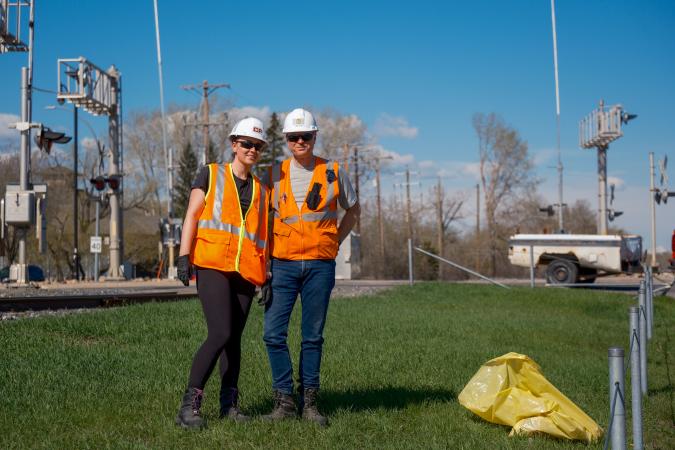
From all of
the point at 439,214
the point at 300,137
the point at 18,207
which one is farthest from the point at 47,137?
the point at 439,214

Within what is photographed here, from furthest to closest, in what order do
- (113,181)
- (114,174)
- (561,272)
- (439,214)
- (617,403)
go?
(439,214) < (114,174) < (113,181) < (561,272) < (617,403)

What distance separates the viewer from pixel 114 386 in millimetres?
7703


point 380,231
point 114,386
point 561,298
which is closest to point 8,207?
point 561,298

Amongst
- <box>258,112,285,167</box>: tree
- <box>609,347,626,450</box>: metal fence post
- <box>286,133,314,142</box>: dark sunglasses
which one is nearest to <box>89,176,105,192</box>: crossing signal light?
<box>286,133,314,142</box>: dark sunglasses

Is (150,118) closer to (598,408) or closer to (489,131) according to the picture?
(489,131)

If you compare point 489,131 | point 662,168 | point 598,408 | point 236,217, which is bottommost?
point 598,408

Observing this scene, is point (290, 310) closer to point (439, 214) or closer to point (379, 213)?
point (379, 213)

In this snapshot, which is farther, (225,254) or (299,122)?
(299,122)

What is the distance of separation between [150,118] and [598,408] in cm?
7243

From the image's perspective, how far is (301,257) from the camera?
6777 millimetres

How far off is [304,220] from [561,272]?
24.3 meters

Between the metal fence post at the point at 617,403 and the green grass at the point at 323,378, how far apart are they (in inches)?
65.6

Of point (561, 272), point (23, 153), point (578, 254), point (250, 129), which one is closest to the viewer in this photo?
point (250, 129)

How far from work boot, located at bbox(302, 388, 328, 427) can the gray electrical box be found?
75.3 feet
